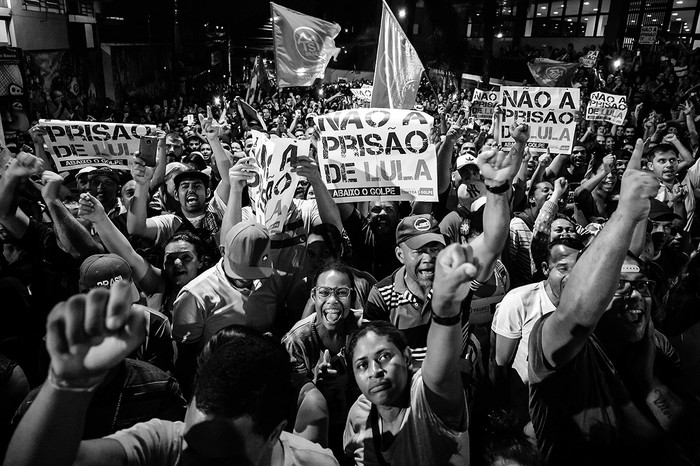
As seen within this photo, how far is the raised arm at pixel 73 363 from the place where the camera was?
1.08m

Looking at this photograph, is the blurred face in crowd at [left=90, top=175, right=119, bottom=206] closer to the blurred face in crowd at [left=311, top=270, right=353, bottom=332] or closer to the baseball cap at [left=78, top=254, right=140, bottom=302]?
the baseball cap at [left=78, top=254, right=140, bottom=302]

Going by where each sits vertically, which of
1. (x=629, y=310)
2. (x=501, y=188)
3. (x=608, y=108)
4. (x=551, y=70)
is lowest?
(x=629, y=310)

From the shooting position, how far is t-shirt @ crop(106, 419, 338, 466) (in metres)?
1.55

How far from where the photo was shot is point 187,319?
3.04m

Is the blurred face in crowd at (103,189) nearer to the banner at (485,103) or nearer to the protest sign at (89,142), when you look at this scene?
the protest sign at (89,142)

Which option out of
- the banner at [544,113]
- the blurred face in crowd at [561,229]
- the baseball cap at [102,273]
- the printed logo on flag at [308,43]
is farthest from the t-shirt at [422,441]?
the printed logo on flag at [308,43]

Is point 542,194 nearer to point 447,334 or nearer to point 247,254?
point 247,254

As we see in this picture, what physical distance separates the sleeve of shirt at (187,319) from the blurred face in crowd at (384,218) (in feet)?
7.03

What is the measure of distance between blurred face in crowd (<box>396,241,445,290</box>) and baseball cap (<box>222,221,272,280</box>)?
0.98 metres

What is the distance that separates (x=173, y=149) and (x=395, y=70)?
3.71 metres

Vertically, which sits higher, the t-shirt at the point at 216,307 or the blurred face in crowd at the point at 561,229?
the blurred face in crowd at the point at 561,229

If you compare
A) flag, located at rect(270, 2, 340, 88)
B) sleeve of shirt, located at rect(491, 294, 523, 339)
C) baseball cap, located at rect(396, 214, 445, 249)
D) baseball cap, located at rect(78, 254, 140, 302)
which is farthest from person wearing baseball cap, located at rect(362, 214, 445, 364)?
flag, located at rect(270, 2, 340, 88)

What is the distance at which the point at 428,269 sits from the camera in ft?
10.8

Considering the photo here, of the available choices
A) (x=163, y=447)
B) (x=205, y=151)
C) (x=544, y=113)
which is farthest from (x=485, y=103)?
(x=163, y=447)
